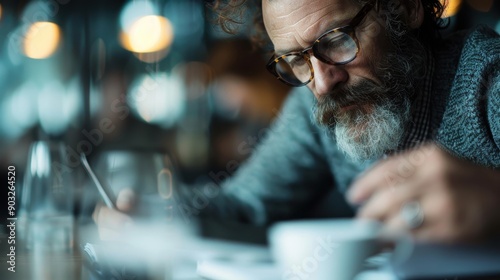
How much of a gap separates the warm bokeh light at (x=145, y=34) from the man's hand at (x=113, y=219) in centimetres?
58

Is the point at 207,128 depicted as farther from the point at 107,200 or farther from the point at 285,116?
the point at 107,200

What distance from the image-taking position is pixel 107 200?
30cm

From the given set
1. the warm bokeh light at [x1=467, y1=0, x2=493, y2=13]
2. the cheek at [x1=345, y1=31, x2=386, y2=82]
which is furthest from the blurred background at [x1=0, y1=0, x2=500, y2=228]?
the cheek at [x1=345, y1=31, x2=386, y2=82]

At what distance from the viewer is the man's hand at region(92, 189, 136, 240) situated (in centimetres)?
29

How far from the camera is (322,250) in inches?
9.8

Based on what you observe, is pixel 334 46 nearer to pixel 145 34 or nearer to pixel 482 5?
pixel 482 5

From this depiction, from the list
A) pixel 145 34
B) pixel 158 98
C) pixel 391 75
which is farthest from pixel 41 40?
pixel 158 98

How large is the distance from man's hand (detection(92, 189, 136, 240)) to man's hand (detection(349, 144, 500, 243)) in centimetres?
13

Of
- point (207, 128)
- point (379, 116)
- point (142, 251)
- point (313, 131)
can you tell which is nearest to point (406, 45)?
point (379, 116)

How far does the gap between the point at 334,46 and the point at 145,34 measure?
515mm

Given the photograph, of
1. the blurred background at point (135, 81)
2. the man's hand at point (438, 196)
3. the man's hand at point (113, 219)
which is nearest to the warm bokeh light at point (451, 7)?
the blurred background at point (135, 81)

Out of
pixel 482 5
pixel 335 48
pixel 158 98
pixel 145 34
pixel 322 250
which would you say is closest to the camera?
pixel 322 250

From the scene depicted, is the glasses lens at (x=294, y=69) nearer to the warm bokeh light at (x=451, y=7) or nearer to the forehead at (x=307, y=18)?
the forehead at (x=307, y=18)

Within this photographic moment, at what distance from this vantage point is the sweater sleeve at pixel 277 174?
1.97 ft
